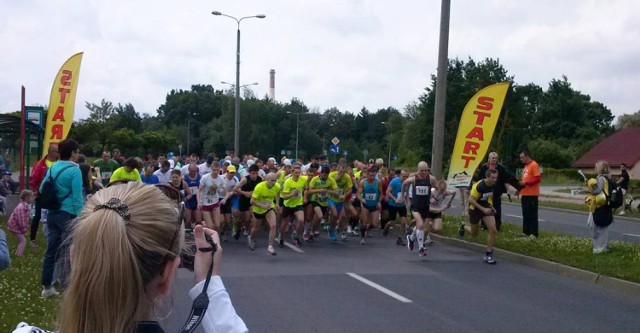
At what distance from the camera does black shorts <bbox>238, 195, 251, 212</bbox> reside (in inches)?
645

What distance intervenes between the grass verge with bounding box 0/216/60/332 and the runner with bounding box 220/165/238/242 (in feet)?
16.4

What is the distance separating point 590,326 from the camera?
7961 mm

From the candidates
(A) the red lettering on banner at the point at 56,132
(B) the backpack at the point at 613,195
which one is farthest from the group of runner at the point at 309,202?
(B) the backpack at the point at 613,195

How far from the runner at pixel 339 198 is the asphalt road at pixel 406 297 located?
288 centimetres

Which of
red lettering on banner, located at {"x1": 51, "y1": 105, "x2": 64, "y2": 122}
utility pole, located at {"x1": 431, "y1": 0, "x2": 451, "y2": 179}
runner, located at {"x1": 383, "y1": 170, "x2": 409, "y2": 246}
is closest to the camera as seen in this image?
red lettering on banner, located at {"x1": 51, "y1": 105, "x2": 64, "y2": 122}

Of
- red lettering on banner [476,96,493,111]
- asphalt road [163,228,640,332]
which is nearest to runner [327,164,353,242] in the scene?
asphalt road [163,228,640,332]

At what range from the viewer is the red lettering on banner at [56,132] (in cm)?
1503

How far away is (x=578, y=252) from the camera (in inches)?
518

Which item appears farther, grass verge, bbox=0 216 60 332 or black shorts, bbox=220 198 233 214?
black shorts, bbox=220 198 233 214

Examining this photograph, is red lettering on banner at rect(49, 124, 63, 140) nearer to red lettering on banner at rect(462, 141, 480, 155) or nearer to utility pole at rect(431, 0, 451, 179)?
utility pole at rect(431, 0, 451, 179)

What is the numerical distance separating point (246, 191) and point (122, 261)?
566 inches

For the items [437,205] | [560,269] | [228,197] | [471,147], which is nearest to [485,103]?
[471,147]

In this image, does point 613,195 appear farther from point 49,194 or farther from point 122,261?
point 122,261

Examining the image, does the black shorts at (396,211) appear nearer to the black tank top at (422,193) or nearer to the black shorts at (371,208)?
the black shorts at (371,208)
